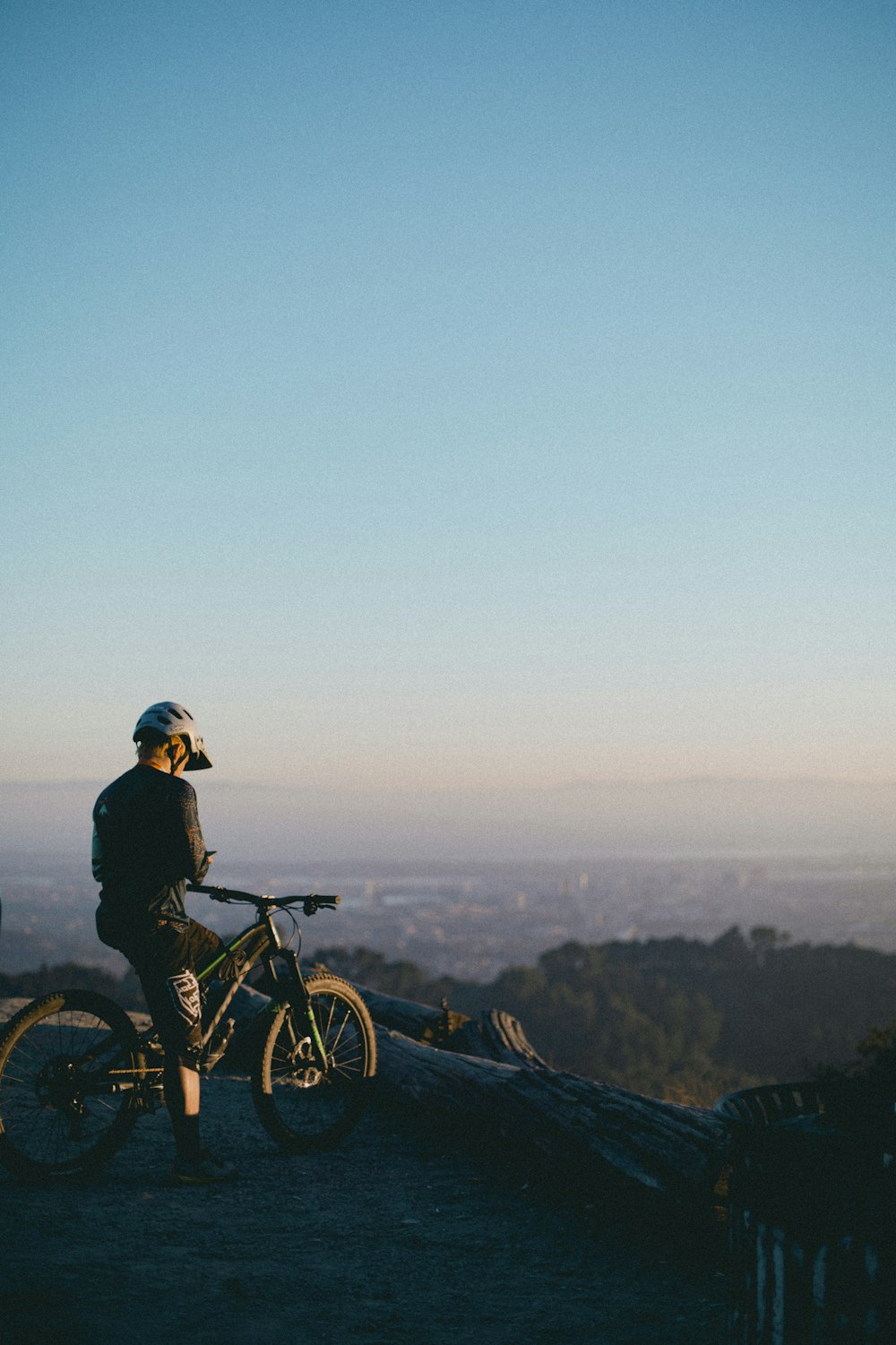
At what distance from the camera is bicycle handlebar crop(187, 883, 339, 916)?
593 cm

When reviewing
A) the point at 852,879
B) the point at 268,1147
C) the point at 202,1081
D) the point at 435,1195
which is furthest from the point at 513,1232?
the point at 852,879

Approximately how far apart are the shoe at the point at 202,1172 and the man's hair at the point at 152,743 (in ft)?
7.19

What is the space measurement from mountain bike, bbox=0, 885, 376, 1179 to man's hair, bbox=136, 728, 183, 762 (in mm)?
773

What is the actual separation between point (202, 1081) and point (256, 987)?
3.12 meters

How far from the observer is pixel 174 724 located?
5734mm

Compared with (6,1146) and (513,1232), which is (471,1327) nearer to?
(513,1232)

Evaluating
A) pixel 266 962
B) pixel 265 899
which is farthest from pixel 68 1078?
pixel 265 899

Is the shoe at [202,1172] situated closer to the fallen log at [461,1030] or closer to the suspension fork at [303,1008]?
the suspension fork at [303,1008]

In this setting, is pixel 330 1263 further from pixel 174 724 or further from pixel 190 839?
pixel 174 724

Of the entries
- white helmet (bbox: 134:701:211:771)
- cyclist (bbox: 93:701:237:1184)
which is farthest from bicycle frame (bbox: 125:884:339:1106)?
white helmet (bbox: 134:701:211:771)

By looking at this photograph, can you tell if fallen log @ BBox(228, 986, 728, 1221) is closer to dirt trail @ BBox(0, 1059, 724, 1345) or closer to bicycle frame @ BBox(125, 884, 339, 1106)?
dirt trail @ BBox(0, 1059, 724, 1345)

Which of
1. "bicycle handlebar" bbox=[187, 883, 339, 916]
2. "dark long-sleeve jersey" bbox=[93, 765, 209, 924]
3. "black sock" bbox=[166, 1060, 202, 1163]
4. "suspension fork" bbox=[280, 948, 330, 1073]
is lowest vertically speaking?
"black sock" bbox=[166, 1060, 202, 1163]

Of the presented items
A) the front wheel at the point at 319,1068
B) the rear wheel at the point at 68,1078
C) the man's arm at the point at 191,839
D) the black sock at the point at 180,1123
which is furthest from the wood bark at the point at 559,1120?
the man's arm at the point at 191,839

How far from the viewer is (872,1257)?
102 inches
